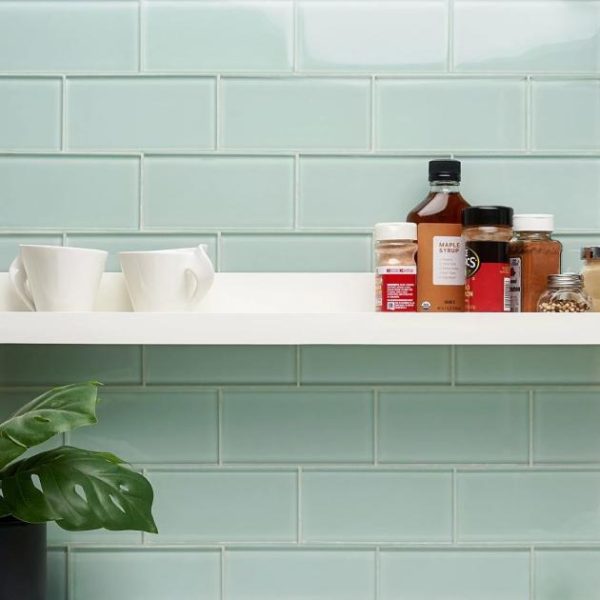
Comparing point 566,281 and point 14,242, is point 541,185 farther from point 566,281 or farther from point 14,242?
point 14,242

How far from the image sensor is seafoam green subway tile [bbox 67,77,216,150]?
1.20m

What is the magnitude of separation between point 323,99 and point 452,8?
0.70 feet

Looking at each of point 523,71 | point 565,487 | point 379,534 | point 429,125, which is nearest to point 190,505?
point 379,534

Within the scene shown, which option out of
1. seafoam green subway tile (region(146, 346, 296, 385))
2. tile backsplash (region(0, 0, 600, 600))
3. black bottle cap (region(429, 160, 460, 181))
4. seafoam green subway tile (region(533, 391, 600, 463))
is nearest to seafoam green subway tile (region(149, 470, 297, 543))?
tile backsplash (region(0, 0, 600, 600))

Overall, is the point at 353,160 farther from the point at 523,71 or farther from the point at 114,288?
the point at 114,288

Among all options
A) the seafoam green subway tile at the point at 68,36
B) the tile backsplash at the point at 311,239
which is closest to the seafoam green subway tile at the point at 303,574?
the tile backsplash at the point at 311,239

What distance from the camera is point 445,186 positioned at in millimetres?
1127

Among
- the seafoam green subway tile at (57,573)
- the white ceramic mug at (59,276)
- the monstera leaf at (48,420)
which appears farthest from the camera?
the seafoam green subway tile at (57,573)

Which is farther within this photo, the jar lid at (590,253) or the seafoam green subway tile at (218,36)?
the seafoam green subway tile at (218,36)

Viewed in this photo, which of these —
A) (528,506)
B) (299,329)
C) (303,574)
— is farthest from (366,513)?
(299,329)

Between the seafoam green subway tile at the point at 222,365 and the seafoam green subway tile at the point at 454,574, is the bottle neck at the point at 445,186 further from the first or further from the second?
the seafoam green subway tile at the point at 454,574

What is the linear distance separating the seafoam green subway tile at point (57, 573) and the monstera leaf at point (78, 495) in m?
0.26

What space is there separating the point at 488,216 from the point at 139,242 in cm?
47

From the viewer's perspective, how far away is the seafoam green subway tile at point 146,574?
3.93 ft
